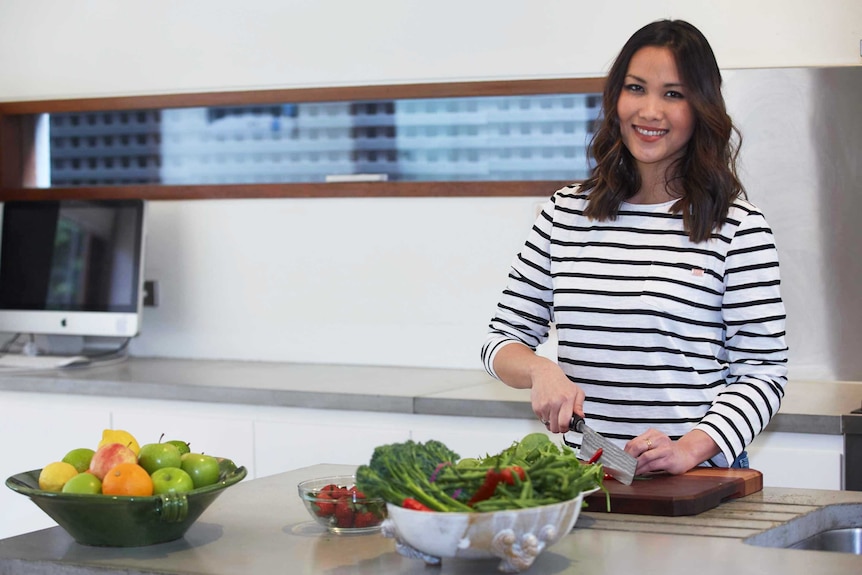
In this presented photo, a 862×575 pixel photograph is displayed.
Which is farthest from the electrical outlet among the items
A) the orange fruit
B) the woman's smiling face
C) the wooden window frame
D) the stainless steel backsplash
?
the orange fruit

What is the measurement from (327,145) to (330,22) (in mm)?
380

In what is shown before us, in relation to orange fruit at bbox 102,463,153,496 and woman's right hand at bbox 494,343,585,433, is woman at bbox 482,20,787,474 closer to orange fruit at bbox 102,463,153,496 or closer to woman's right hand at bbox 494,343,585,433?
woman's right hand at bbox 494,343,585,433

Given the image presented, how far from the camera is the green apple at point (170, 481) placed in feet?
4.51

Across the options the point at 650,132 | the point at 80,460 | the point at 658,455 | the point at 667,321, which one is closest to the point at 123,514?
the point at 80,460

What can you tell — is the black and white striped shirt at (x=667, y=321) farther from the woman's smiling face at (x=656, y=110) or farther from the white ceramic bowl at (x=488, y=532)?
the white ceramic bowl at (x=488, y=532)

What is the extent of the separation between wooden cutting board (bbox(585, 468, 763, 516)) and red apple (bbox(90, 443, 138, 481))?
61 centimetres

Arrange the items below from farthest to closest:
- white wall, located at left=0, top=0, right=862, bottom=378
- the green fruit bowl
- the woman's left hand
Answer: white wall, located at left=0, top=0, right=862, bottom=378 → the woman's left hand → the green fruit bowl

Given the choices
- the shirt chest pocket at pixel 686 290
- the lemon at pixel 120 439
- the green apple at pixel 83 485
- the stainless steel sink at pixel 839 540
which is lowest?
the stainless steel sink at pixel 839 540

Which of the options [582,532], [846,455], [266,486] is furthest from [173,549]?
[846,455]

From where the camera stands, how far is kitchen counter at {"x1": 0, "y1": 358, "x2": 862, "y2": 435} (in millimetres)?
2656

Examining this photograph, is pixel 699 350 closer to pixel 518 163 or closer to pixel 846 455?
pixel 846 455

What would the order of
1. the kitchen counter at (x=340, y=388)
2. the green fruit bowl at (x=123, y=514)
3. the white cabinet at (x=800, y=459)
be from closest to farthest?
1. the green fruit bowl at (x=123, y=514)
2. the white cabinet at (x=800, y=459)
3. the kitchen counter at (x=340, y=388)

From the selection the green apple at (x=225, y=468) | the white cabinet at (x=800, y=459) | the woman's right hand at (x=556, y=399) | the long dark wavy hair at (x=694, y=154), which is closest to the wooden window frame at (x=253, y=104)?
the white cabinet at (x=800, y=459)

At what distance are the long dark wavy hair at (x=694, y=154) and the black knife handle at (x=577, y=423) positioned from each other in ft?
1.15
